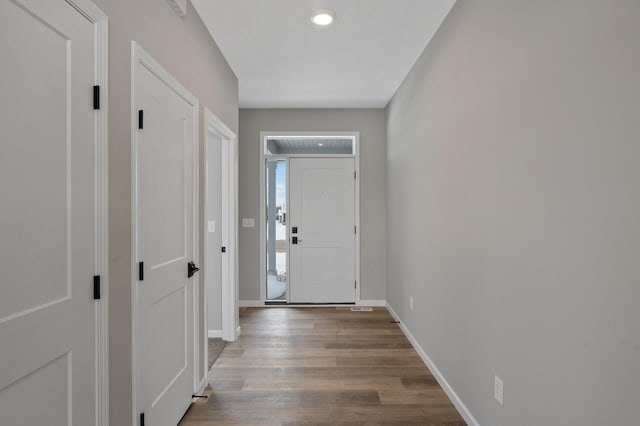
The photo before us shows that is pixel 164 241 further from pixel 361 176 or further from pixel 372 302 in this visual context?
pixel 372 302

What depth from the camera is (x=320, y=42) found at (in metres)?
2.87

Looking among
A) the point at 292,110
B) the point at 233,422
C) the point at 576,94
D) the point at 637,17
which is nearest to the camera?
the point at 637,17

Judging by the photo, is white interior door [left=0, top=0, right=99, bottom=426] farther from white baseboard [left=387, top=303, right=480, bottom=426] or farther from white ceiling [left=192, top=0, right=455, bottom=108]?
white baseboard [left=387, top=303, right=480, bottom=426]

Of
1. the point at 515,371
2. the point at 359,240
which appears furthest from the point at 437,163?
the point at 359,240

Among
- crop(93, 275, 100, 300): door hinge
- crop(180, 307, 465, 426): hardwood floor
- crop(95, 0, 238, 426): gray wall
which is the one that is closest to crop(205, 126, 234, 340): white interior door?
crop(180, 307, 465, 426): hardwood floor

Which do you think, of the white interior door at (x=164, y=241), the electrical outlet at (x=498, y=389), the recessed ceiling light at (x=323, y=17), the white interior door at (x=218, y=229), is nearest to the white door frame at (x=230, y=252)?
the white interior door at (x=218, y=229)

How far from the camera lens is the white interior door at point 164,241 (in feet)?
5.56

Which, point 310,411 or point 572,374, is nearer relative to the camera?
point 572,374

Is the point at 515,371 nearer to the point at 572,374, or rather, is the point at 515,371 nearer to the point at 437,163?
the point at 572,374

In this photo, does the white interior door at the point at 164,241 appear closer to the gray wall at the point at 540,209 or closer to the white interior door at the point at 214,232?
the white interior door at the point at 214,232

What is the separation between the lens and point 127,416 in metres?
1.55

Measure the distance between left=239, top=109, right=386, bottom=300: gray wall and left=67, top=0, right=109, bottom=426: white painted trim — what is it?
337cm

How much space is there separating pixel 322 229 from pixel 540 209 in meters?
3.54

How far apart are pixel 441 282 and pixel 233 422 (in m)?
1.71
